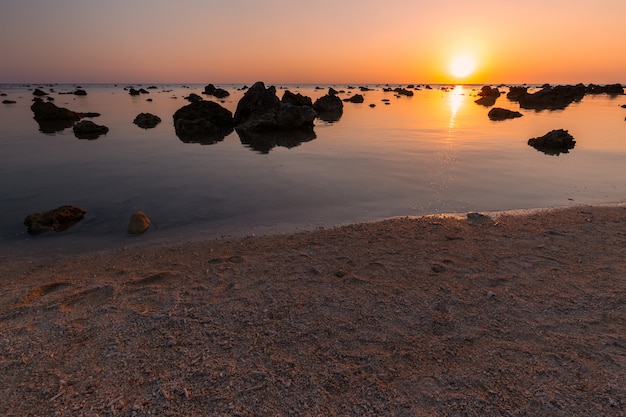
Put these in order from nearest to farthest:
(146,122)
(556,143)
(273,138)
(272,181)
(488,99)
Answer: (272,181)
(556,143)
(273,138)
(146,122)
(488,99)

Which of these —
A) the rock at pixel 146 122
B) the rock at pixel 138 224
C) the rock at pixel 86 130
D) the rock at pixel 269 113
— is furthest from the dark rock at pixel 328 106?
the rock at pixel 138 224

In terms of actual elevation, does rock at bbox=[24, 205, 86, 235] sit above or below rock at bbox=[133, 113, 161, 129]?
below

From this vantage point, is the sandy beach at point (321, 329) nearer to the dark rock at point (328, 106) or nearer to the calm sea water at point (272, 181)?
the calm sea water at point (272, 181)

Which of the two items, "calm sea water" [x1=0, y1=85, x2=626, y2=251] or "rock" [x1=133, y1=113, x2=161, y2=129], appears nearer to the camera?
"calm sea water" [x1=0, y1=85, x2=626, y2=251]

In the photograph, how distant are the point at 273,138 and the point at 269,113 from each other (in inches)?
190

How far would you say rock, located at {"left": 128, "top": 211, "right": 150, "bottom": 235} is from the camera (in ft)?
30.7

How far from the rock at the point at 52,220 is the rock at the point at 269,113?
22.4 meters

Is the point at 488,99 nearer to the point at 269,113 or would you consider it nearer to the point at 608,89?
the point at 608,89

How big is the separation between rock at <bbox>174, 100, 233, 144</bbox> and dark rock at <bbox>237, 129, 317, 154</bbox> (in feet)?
7.42

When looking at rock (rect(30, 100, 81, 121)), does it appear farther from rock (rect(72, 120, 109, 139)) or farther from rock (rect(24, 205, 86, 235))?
rock (rect(24, 205, 86, 235))

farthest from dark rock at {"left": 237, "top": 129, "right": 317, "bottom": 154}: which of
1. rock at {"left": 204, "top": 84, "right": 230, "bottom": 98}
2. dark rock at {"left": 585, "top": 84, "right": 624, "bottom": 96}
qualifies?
dark rock at {"left": 585, "top": 84, "right": 624, "bottom": 96}

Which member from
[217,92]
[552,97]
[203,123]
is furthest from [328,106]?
[552,97]

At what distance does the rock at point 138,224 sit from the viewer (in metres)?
9.37

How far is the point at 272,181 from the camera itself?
14711mm
